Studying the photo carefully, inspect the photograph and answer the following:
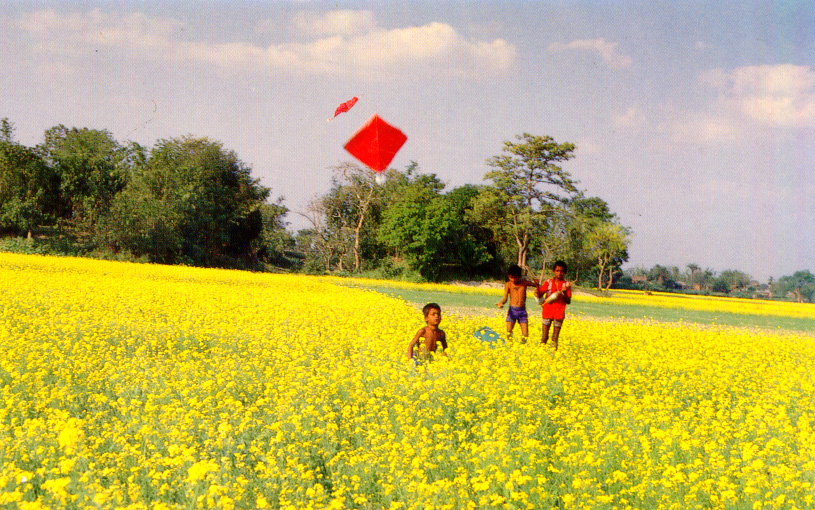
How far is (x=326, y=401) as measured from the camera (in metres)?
5.89

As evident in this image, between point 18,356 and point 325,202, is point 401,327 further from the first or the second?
point 325,202

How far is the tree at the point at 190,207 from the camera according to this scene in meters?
38.5

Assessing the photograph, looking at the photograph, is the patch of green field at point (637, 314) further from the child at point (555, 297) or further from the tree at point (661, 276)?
the tree at point (661, 276)

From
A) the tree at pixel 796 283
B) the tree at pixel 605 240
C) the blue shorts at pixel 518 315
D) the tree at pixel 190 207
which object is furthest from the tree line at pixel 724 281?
the blue shorts at pixel 518 315

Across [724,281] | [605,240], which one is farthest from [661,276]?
[605,240]

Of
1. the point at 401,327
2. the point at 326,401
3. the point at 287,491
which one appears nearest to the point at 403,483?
the point at 287,491

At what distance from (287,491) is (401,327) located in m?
7.26

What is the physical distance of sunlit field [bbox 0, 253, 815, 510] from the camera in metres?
4.09

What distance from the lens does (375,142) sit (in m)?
7.02

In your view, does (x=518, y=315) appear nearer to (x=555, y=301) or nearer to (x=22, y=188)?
(x=555, y=301)

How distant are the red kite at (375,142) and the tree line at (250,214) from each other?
1357 inches

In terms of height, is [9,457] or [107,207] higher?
[107,207]

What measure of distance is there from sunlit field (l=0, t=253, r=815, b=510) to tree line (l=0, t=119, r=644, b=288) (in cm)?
3035

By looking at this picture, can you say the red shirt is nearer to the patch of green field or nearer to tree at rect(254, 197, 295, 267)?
the patch of green field
